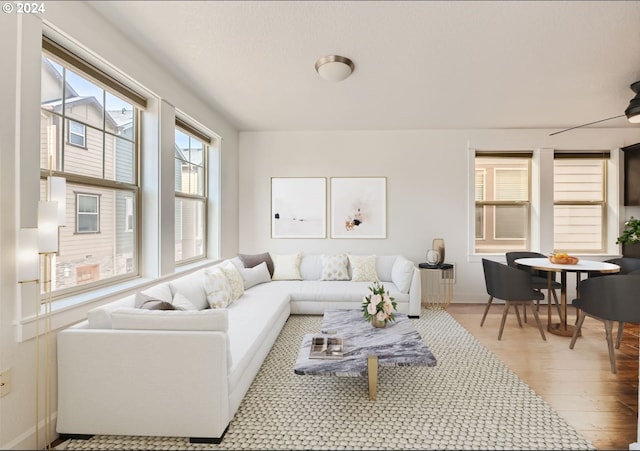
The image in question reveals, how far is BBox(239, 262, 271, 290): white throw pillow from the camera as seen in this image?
4.20 m

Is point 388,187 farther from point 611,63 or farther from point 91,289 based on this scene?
point 91,289

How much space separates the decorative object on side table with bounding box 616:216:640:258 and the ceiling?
1669 millimetres

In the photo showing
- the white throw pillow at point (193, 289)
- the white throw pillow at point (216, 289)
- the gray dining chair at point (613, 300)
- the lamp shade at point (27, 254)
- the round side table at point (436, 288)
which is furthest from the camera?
the round side table at point (436, 288)

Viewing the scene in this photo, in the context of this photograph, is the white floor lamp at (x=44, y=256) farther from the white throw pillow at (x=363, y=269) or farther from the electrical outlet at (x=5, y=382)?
Result: the white throw pillow at (x=363, y=269)

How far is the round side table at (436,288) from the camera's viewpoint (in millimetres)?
4836

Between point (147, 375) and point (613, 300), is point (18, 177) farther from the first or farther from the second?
point (613, 300)

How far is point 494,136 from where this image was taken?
5.05 m

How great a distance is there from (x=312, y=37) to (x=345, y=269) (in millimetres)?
3121

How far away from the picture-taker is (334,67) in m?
2.81

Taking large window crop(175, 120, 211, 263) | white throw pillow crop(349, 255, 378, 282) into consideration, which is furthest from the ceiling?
white throw pillow crop(349, 255, 378, 282)

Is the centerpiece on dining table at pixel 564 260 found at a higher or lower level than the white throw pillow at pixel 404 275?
higher

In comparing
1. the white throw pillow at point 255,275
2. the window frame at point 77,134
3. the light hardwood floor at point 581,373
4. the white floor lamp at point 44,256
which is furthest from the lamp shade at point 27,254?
the light hardwood floor at point 581,373

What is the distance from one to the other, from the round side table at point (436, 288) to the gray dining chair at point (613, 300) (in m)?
1.92

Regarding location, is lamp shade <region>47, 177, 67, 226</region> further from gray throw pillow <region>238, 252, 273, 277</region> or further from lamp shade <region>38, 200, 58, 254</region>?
gray throw pillow <region>238, 252, 273, 277</region>
